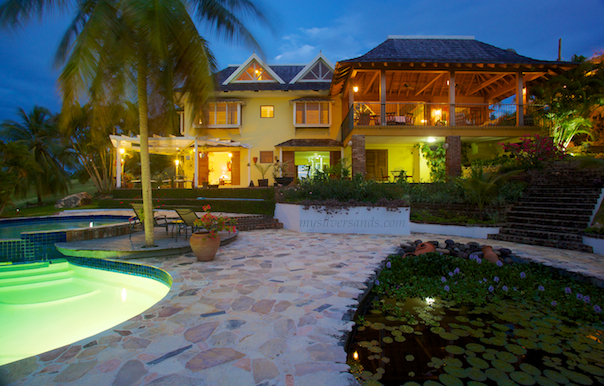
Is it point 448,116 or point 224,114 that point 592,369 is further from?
point 224,114

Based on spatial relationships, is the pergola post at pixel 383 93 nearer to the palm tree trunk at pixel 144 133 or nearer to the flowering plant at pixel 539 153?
the flowering plant at pixel 539 153

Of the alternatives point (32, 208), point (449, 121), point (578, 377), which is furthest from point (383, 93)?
point (32, 208)

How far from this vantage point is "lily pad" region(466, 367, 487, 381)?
224 cm

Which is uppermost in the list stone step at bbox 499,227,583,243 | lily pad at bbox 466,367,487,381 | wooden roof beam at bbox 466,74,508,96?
wooden roof beam at bbox 466,74,508,96

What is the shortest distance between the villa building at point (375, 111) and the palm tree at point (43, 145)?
8.55 m

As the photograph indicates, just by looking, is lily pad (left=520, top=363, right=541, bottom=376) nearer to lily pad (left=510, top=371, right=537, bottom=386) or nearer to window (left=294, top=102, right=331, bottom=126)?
lily pad (left=510, top=371, right=537, bottom=386)

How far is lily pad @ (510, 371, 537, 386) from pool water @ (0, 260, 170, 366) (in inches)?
177

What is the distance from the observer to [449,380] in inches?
87.4

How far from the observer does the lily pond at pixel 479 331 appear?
2.31 meters

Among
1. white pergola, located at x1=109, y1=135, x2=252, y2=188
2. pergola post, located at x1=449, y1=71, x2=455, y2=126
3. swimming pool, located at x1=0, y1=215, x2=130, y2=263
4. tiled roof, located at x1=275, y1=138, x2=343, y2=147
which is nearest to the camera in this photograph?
swimming pool, located at x1=0, y1=215, x2=130, y2=263

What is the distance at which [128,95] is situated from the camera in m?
5.82

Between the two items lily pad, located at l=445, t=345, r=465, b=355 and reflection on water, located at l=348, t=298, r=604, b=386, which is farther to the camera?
lily pad, located at l=445, t=345, r=465, b=355

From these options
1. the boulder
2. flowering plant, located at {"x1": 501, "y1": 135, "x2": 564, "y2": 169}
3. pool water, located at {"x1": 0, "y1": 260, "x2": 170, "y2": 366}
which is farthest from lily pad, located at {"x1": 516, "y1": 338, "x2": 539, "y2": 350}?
the boulder

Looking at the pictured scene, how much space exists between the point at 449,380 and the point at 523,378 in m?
0.59
